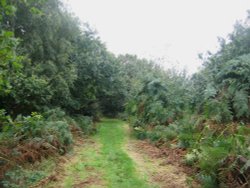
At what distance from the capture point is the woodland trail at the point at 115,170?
21.5 ft

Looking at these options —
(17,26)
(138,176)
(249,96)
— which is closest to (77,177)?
(138,176)

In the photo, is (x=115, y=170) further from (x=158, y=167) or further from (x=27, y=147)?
(x=27, y=147)

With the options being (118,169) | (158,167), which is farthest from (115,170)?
(158,167)

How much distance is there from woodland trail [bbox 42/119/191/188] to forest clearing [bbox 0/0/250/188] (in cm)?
2

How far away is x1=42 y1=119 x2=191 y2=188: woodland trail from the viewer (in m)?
6.54

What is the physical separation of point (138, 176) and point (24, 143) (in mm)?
3332

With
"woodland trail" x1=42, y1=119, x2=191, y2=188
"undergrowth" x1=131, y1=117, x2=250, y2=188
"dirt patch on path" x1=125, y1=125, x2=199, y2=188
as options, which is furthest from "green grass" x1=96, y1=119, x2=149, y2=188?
"undergrowth" x1=131, y1=117, x2=250, y2=188

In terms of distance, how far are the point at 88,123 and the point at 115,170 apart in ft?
27.9

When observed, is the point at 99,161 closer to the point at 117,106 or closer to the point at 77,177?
the point at 77,177

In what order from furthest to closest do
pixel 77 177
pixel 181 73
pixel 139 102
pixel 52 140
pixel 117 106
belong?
pixel 117 106, pixel 181 73, pixel 139 102, pixel 52 140, pixel 77 177

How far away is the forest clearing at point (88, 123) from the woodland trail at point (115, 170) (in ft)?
0.08

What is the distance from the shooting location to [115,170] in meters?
7.56

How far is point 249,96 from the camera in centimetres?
980

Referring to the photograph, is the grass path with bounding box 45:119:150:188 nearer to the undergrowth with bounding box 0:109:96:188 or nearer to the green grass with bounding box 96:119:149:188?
the green grass with bounding box 96:119:149:188
